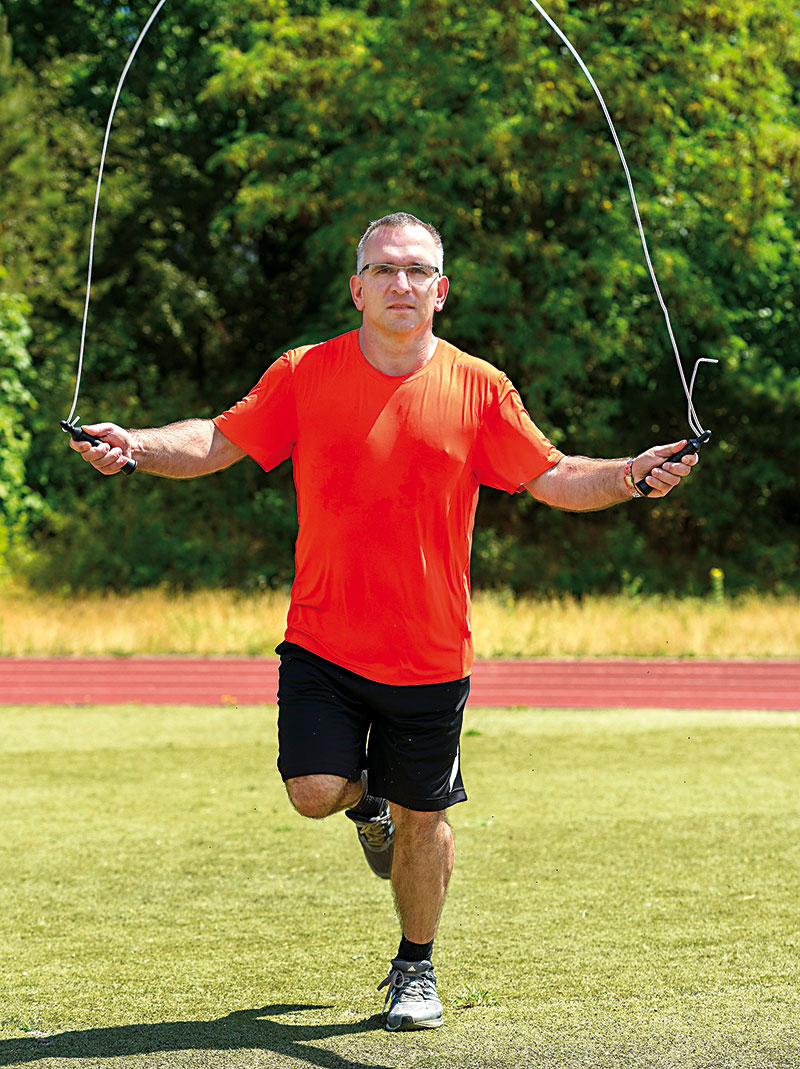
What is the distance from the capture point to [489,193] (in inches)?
819

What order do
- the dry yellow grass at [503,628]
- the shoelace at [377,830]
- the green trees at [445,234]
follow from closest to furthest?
the shoelace at [377,830] → the dry yellow grass at [503,628] → the green trees at [445,234]

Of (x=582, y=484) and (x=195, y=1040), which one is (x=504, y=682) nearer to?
(x=582, y=484)

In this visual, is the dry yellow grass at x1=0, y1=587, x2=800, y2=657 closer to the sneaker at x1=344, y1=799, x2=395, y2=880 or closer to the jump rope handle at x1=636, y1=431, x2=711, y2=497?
the sneaker at x1=344, y1=799, x2=395, y2=880

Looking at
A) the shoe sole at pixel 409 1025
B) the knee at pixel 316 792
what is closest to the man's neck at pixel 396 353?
the knee at pixel 316 792

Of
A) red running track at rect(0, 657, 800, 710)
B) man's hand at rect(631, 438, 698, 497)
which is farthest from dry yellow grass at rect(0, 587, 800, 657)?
man's hand at rect(631, 438, 698, 497)

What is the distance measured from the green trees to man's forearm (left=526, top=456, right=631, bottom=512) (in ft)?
50.2

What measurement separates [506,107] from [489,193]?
5.42 ft

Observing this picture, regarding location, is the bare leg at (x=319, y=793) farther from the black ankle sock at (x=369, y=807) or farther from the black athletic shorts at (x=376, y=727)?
the black ankle sock at (x=369, y=807)

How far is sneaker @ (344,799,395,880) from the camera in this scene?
4.59 metres

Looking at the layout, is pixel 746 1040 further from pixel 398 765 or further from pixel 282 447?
pixel 282 447

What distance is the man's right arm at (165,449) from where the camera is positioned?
3986 millimetres

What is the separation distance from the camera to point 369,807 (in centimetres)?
454

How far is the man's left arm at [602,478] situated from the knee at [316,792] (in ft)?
3.17

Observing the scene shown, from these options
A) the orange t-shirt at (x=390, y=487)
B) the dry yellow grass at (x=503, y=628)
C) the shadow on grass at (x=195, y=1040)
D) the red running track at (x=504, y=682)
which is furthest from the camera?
the dry yellow grass at (x=503, y=628)
